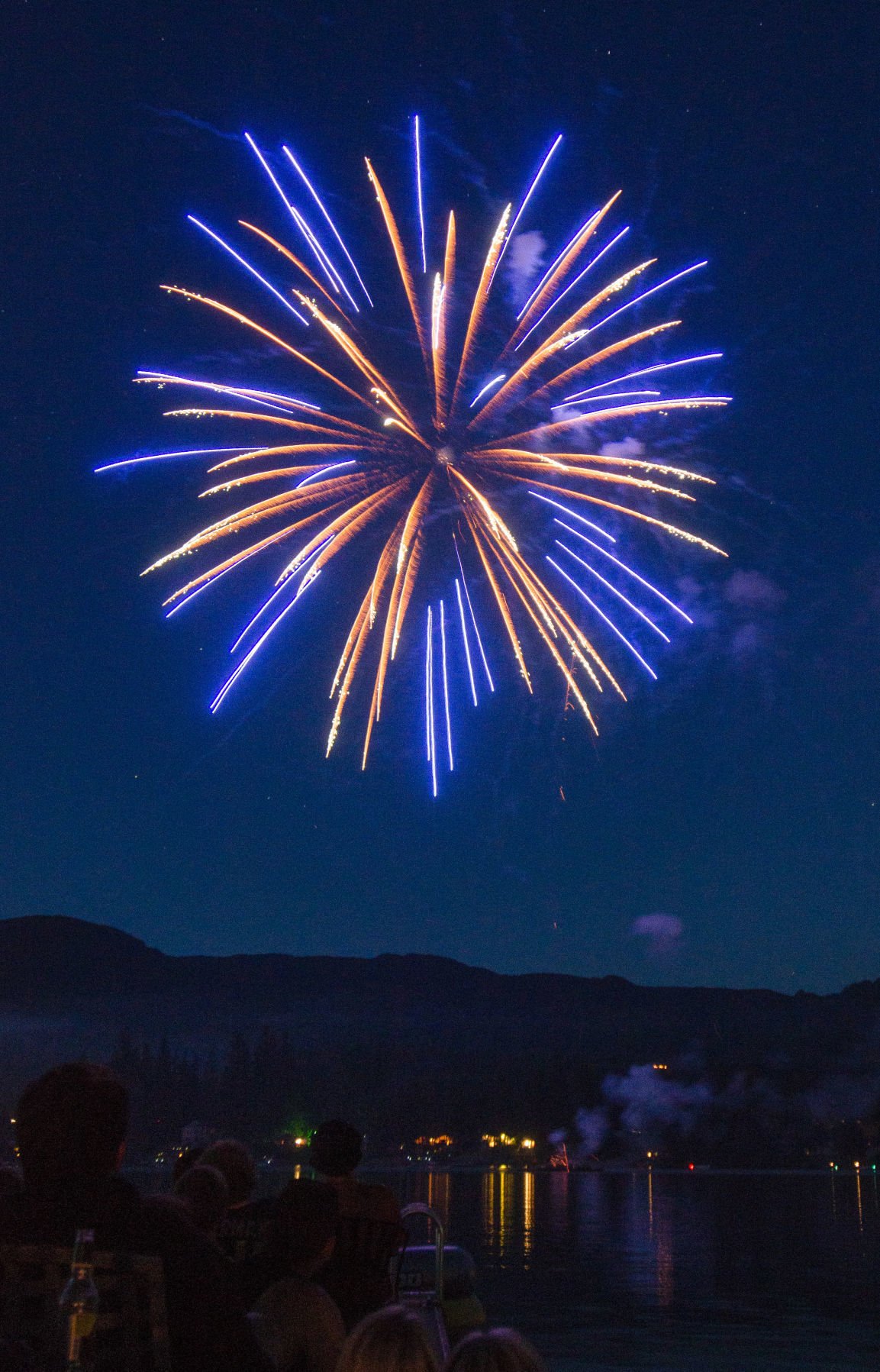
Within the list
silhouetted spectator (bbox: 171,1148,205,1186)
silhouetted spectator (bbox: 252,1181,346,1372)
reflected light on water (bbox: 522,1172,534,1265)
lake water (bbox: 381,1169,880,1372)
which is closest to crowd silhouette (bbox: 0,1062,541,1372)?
silhouetted spectator (bbox: 252,1181,346,1372)

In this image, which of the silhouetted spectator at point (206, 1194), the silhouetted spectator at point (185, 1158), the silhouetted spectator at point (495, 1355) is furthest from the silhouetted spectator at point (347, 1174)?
the silhouetted spectator at point (495, 1355)

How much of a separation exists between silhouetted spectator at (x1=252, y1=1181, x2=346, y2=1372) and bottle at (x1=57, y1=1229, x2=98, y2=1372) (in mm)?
2467

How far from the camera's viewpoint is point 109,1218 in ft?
14.4

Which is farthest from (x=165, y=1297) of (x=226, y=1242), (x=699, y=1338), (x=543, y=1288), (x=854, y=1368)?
(x=543, y=1288)

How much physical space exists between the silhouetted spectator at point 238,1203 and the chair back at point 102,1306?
3.87m

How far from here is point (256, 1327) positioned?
6418mm

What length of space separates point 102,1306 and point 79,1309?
11 cm

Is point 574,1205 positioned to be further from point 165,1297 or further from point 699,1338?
point 165,1297

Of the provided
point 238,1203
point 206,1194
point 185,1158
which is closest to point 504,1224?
point 185,1158

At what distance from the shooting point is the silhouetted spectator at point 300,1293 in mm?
6344

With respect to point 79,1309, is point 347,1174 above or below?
above

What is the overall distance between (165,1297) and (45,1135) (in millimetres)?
705

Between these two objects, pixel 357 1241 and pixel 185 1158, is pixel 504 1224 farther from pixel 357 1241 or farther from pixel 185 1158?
pixel 357 1241

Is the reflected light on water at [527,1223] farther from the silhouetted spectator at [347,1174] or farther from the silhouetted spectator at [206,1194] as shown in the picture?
the silhouetted spectator at [206,1194]
